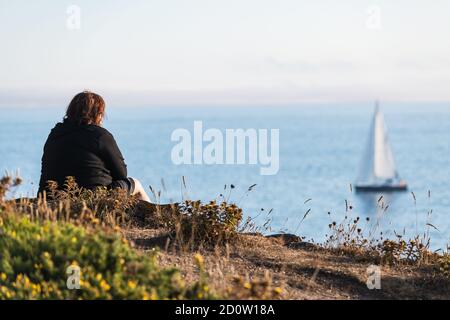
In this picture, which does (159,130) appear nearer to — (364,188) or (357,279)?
(364,188)

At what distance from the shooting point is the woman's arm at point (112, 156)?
9.24 meters

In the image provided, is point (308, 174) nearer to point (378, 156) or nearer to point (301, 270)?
point (378, 156)

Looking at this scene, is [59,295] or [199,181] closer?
[59,295]

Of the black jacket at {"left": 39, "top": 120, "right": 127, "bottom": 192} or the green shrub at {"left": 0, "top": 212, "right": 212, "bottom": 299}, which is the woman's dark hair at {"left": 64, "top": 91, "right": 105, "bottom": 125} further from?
the green shrub at {"left": 0, "top": 212, "right": 212, "bottom": 299}

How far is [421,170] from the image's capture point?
330 feet

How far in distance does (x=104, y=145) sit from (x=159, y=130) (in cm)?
15385

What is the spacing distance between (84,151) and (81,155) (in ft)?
0.17

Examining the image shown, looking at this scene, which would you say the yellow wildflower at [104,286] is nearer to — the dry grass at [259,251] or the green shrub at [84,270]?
the green shrub at [84,270]

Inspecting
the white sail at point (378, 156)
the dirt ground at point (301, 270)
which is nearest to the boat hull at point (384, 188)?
the white sail at point (378, 156)

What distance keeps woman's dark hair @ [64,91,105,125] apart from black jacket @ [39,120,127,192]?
85 mm

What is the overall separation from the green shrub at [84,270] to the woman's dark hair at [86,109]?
3349 millimetres

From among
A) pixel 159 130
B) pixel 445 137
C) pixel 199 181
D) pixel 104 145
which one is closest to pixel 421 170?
pixel 199 181

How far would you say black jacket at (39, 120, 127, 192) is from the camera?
9.19m
